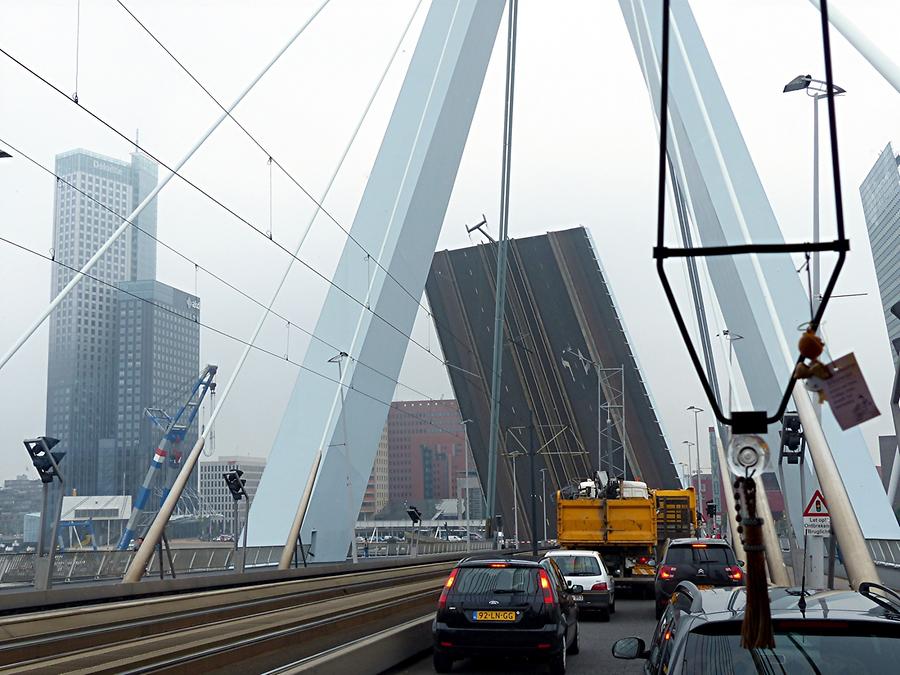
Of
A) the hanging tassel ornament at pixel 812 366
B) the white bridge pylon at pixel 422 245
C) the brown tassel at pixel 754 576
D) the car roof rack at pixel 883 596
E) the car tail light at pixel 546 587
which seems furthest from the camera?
the white bridge pylon at pixel 422 245

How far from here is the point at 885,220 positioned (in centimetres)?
3372

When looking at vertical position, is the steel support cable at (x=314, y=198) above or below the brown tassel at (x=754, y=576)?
above

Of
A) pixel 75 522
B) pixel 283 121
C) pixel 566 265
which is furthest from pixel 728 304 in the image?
pixel 75 522

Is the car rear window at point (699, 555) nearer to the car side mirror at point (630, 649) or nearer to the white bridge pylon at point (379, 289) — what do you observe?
the car side mirror at point (630, 649)

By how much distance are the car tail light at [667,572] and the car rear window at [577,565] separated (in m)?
1.41

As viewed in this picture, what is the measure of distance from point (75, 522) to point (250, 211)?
18.3m

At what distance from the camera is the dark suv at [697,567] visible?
51.0 ft

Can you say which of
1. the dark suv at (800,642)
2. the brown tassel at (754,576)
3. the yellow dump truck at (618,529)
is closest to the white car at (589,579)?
the yellow dump truck at (618,529)

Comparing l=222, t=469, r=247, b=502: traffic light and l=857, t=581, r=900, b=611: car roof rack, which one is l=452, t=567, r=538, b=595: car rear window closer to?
l=857, t=581, r=900, b=611: car roof rack

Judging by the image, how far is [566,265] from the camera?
35.8 m

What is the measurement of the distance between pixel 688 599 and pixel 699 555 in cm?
1217

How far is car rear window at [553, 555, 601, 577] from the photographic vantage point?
55.9 ft

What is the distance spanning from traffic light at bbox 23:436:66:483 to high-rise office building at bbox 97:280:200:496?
14.5m

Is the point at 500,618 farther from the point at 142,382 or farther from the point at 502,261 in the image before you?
the point at 142,382
